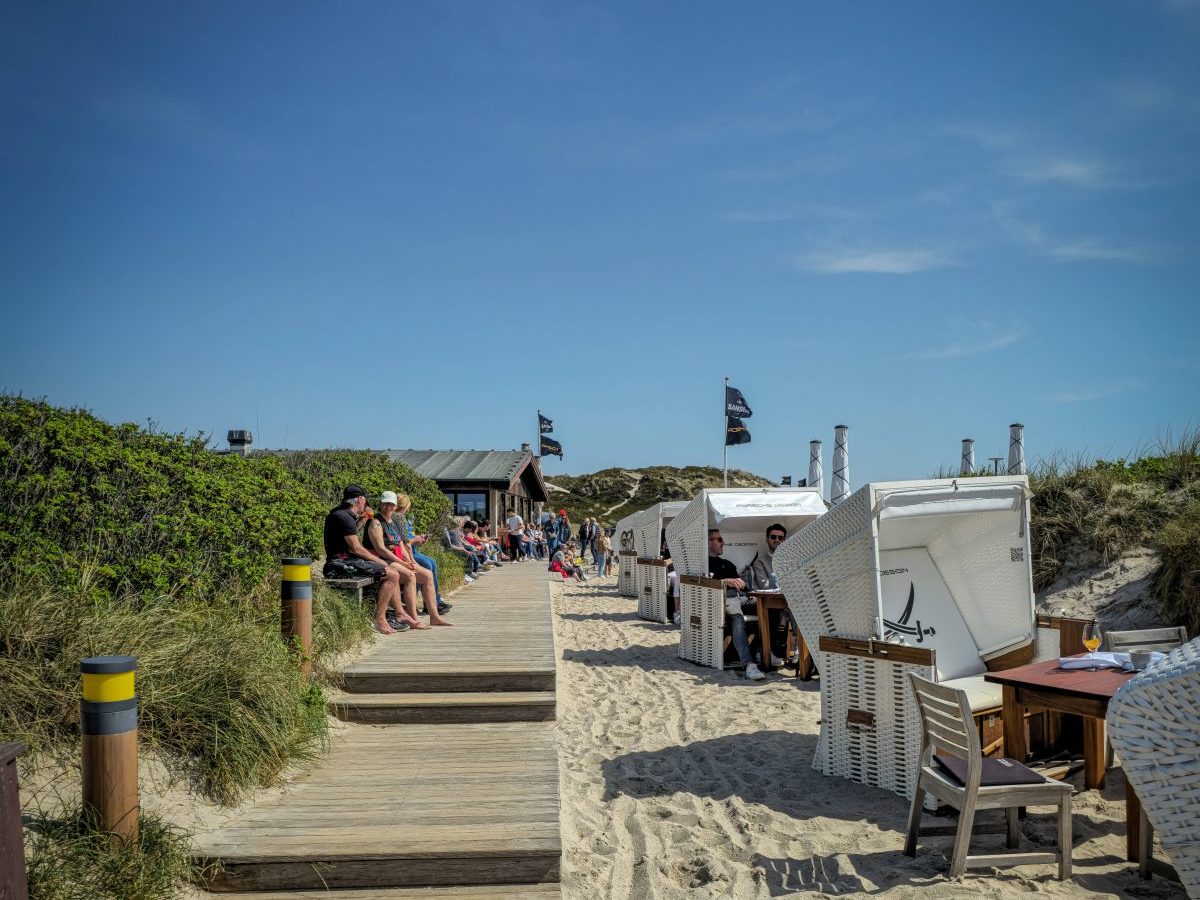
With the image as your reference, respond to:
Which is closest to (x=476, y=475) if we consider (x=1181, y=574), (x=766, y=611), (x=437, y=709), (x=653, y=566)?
(x=653, y=566)

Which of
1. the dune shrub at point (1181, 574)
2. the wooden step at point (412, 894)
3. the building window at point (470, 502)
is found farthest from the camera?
the building window at point (470, 502)

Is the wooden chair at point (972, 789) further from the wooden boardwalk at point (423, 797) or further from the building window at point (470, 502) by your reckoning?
the building window at point (470, 502)

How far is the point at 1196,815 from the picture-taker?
2.76 metres

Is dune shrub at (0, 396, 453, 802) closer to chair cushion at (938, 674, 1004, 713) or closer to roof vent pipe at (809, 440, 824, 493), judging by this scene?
chair cushion at (938, 674, 1004, 713)

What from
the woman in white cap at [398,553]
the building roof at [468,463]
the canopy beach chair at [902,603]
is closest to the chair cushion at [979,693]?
the canopy beach chair at [902,603]

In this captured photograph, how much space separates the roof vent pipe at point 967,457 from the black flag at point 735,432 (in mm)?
7056

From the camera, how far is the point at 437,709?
19.2 ft

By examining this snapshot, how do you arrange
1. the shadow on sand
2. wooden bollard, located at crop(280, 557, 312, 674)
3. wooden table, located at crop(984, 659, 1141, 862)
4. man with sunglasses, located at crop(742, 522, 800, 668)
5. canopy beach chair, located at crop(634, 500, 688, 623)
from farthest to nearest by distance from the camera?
canopy beach chair, located at crop(634, 500, 688, 623) < man with sunglasses, located at crop(742, 522, 800, 668) < the shadow on sand < wooden bollard, located at crop(280, 557, 312, 674) < wooden table, located at crop(984, 659, 1141, 862)

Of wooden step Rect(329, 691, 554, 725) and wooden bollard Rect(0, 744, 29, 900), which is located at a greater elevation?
wooden bollard Rect(0, 744, 29, 900)

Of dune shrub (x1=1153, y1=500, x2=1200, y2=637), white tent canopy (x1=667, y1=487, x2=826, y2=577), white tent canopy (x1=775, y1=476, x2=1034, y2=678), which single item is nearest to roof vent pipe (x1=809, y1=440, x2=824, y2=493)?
white tent canopy (x1=667, y1=487, x2=826, y2=577)

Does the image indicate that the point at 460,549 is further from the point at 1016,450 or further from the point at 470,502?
the point at 470,502

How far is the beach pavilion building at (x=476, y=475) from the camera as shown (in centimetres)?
2994

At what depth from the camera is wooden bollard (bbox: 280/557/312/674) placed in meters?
5.58

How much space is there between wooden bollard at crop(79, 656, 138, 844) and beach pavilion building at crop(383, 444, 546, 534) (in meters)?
25.8
